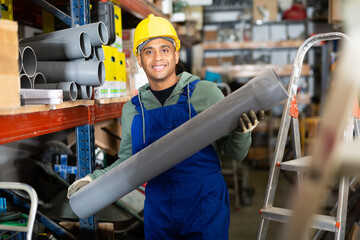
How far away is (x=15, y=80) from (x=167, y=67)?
2.69 ft

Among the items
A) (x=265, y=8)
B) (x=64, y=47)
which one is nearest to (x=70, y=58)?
(x=64, y=47)

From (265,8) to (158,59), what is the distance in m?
6.20

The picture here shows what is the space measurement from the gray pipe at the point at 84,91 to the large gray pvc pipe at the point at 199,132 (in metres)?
0.69

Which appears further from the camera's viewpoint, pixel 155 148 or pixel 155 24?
pixel 155 24

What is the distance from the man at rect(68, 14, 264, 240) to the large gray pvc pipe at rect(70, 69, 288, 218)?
1.02 feet

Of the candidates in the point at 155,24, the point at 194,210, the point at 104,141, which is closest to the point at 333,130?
the point at 194,210

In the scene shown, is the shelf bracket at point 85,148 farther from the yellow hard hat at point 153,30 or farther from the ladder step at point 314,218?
the ladder step at point 314,218

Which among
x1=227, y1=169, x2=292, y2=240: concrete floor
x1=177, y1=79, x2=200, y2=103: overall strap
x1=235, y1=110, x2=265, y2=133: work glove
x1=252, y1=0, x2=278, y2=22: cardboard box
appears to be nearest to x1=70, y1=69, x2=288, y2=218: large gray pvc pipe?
x1=235, y1=110, x2=265, y2=133: work glove

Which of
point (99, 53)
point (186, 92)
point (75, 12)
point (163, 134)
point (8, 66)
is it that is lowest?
point (163, 134)

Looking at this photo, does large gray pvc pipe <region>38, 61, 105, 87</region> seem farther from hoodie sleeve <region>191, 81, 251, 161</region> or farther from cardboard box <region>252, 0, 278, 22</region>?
cardboard box <region>252, 0, 278, 22</region>

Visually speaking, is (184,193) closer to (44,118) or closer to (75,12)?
(44,118)

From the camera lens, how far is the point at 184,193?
5.74 ft

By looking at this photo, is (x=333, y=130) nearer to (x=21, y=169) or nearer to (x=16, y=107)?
(x=16, y=107)

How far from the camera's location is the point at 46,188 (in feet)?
10.4
